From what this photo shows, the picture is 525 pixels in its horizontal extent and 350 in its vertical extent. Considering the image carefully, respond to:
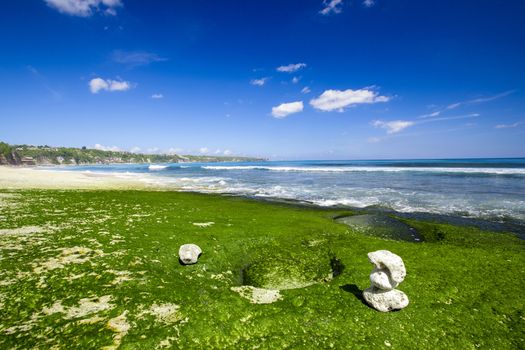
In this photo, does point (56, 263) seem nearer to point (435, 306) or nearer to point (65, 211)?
point (65, 211)

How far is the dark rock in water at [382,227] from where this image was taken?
1972cm

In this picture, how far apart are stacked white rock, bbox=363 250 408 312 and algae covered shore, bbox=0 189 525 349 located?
19.0 inches

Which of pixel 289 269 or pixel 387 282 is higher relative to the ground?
pixel 387 282

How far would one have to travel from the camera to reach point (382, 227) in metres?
22.1

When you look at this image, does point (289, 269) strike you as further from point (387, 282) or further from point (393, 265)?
point (393, 265)

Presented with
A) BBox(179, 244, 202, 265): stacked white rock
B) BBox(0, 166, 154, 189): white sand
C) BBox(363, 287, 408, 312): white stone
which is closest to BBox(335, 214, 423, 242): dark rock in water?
BBox(363, 287, 408, 312): white stone

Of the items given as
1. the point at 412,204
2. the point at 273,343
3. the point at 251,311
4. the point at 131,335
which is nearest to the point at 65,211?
the point at 131,335

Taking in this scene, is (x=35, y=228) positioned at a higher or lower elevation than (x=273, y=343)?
higher

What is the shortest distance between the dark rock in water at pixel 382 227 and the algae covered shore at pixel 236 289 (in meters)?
2.63

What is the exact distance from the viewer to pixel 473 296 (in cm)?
1034

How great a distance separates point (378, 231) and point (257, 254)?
1170cm

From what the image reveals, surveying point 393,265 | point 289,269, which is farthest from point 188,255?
point 393,265

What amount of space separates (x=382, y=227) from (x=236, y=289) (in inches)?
656

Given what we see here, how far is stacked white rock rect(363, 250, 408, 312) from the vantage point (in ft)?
29.7
